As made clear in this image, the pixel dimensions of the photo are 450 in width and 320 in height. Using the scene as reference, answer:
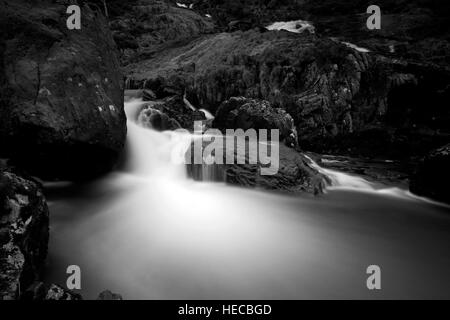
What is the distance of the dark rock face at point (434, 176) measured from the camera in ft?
20.8

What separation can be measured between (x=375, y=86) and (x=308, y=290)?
11251mm

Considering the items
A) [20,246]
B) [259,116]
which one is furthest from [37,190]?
[259,116]

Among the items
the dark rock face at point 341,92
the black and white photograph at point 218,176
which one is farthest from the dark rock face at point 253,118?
the dark rock face at point 341,92

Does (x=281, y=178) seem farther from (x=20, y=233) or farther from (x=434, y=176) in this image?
(x=20, y=233)

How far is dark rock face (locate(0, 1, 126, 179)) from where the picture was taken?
206 inches

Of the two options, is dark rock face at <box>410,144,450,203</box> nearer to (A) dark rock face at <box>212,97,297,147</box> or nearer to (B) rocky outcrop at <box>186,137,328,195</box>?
(B) rocky outcrop at <box>186,137,328,195</box>

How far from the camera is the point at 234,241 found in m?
4.52

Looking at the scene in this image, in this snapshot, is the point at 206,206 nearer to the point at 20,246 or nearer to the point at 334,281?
the point at 334,281

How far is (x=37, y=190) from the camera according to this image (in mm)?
3316

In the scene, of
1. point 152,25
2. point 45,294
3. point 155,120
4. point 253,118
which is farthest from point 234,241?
point 152,25

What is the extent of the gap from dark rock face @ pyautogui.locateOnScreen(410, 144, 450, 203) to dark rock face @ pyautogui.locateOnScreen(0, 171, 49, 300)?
7009 mm

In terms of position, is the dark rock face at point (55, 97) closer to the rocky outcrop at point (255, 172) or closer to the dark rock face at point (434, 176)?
the rocky outcrop at point (255, 172)

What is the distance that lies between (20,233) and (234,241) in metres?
2.67

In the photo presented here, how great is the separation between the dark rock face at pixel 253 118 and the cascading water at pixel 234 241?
2868mm
